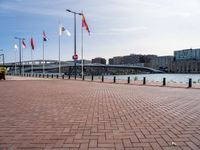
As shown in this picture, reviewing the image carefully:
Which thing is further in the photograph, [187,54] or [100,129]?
[187,54]

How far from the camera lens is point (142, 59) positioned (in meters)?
182

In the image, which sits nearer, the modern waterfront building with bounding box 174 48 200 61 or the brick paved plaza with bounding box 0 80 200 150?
the brick paved plaza with bounding box 0 80 200 150

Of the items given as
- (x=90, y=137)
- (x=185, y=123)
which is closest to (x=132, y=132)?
(x=90, y=137)

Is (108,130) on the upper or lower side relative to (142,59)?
lower

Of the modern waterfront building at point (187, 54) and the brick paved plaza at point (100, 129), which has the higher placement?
the modern waterfront building at point (187, 54)

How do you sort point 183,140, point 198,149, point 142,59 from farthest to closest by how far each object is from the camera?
point 142,59 → point 183,140 → point 198,149

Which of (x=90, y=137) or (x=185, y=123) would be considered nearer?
(x=90, y=137)

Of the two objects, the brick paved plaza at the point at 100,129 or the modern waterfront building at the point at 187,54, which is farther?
the modern waterfront building at the point at 187,54

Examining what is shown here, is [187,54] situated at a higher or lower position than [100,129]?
higher

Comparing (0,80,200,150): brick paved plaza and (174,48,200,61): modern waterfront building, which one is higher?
(174,48,200,61): modern waterfront building

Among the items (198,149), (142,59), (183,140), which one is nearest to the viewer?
(198,149)

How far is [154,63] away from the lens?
155 m

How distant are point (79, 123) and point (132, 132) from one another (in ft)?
4.99

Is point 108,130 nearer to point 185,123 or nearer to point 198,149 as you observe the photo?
point 198,149
